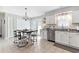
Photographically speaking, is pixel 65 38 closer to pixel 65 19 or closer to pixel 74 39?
pixel 74 39

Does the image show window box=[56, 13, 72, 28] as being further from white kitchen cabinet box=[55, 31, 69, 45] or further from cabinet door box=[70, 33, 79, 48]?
cabinet door box=[70, 33, 79, 48]

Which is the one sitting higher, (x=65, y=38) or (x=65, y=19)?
(x=65, y=19)

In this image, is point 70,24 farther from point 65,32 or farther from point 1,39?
point 1,39

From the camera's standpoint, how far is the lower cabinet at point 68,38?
14.3 ft

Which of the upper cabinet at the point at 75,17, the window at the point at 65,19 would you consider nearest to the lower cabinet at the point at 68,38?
the window at the point at 65,19

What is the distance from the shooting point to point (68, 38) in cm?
473

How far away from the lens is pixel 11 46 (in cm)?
361

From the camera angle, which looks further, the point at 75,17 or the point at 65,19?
the point at 65,19

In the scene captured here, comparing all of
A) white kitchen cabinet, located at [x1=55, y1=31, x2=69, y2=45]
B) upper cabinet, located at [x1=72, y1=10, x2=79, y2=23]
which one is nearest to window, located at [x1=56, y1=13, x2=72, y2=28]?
upper cabinet, located at [x1=72, y1=10, x2=79, y2=23]

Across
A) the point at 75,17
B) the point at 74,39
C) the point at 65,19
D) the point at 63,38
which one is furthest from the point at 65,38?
the point at 75,17

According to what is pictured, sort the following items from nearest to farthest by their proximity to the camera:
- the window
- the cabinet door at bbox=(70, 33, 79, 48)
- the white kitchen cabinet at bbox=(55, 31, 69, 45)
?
1. the cabinet door at bbox=(70, 33, 79, 48)
2. the window
3. the white kitchen cabinet at bbox=(55, 31, 69, 45)

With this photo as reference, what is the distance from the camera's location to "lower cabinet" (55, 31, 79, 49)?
4.35m

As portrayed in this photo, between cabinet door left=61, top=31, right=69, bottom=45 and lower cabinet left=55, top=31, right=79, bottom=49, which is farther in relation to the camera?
cabinet door left=61, top=31, right=69, bottom=45
